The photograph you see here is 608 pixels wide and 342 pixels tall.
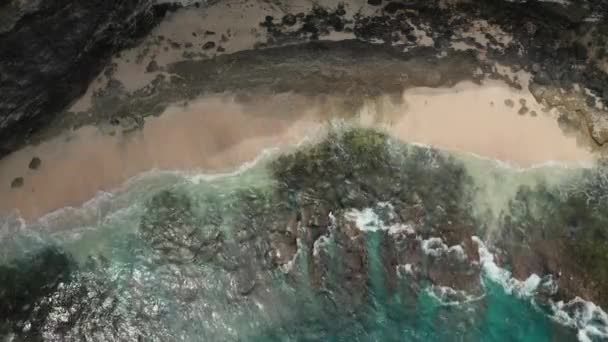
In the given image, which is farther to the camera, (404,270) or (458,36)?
(458,36)

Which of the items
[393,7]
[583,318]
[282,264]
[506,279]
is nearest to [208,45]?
[393,7]

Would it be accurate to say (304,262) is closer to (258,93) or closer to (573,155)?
(258,93)

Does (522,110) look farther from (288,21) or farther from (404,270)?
(288,21)

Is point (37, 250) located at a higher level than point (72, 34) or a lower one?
lower

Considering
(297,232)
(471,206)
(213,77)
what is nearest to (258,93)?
(213,77)

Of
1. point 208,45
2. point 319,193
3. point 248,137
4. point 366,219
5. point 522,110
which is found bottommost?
point 366,219

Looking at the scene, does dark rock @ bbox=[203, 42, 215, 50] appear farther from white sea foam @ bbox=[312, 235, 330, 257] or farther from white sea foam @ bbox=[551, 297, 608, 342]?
white sea foam @ bbox=[551, 297, 608, 342]

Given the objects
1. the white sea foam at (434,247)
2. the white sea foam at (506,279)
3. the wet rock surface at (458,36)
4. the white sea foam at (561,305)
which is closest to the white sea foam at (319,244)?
the white sea foam at (434,247)
